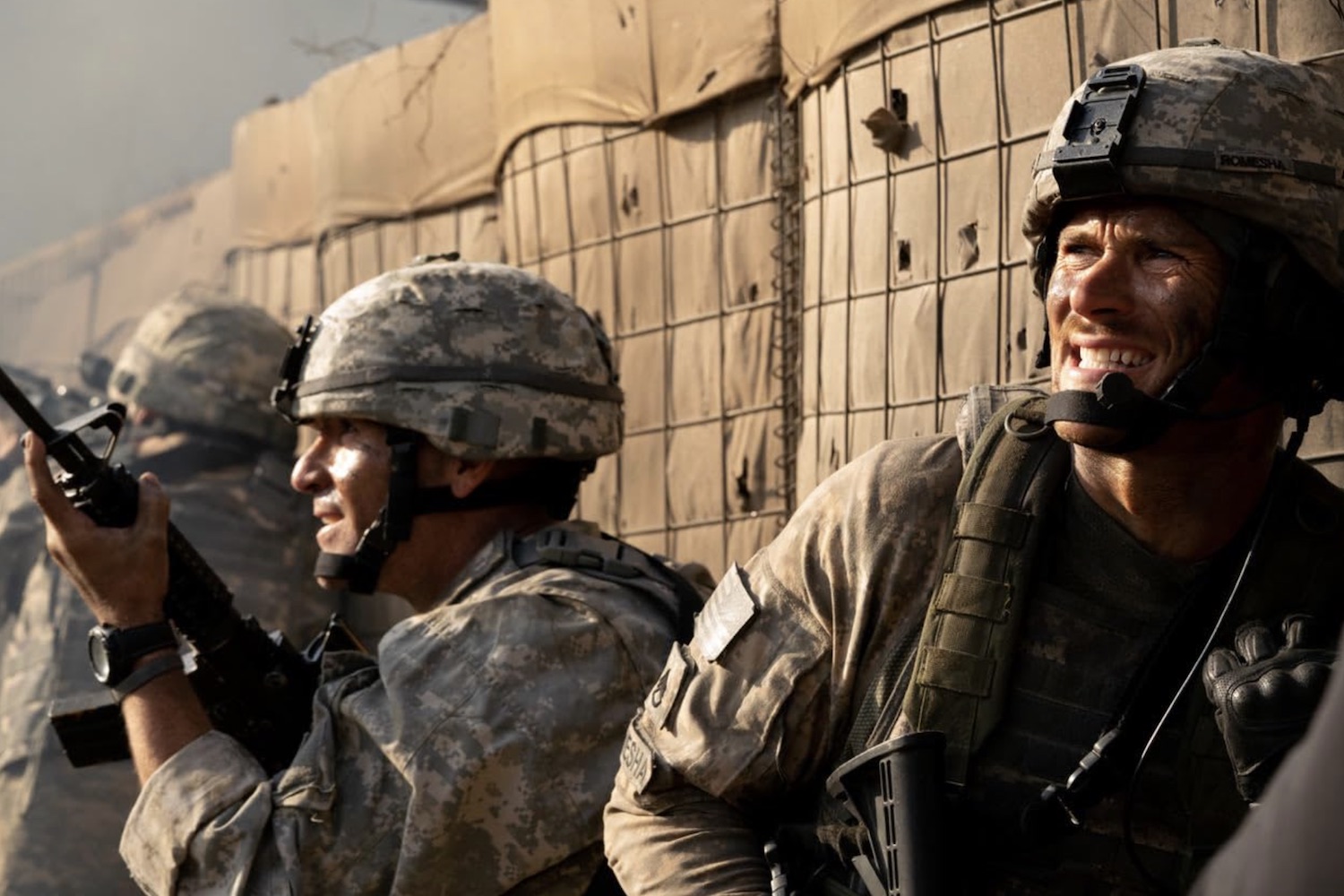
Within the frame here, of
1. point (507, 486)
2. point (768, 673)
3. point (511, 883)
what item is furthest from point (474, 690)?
point (768, 673)

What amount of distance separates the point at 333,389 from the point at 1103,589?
186cm

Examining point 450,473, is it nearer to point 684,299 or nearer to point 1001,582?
point 684,299

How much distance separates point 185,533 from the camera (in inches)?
241

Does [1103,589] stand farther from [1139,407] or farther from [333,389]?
[333,389]

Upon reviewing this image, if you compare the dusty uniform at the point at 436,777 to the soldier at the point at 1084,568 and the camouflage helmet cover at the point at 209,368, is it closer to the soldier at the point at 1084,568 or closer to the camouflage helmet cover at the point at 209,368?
the soldier at the point at 1084,568

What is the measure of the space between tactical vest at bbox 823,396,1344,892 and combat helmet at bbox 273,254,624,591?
4.83 feet

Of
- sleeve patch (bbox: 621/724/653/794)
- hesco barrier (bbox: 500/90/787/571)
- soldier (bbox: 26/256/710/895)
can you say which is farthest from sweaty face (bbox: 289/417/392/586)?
sleeve patch (bbox: 621/724/653/794)

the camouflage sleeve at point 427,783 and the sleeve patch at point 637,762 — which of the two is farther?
the camouflage sleeve at point 427,783

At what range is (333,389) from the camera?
13.1 feet

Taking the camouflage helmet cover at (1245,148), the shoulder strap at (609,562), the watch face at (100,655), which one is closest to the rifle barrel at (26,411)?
the watch face at (100,655)

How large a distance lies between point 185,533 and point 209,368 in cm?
67

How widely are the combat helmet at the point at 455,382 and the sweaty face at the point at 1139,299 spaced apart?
1528 millimetres

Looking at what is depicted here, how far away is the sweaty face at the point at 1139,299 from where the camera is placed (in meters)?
2.59

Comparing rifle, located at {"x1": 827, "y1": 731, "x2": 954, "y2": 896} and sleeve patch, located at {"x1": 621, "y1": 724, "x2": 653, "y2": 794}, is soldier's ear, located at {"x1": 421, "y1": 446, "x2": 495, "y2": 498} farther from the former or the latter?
rifle, located at {"x1": 827, "y1": 731, "x2": 954, "y2": 896}
